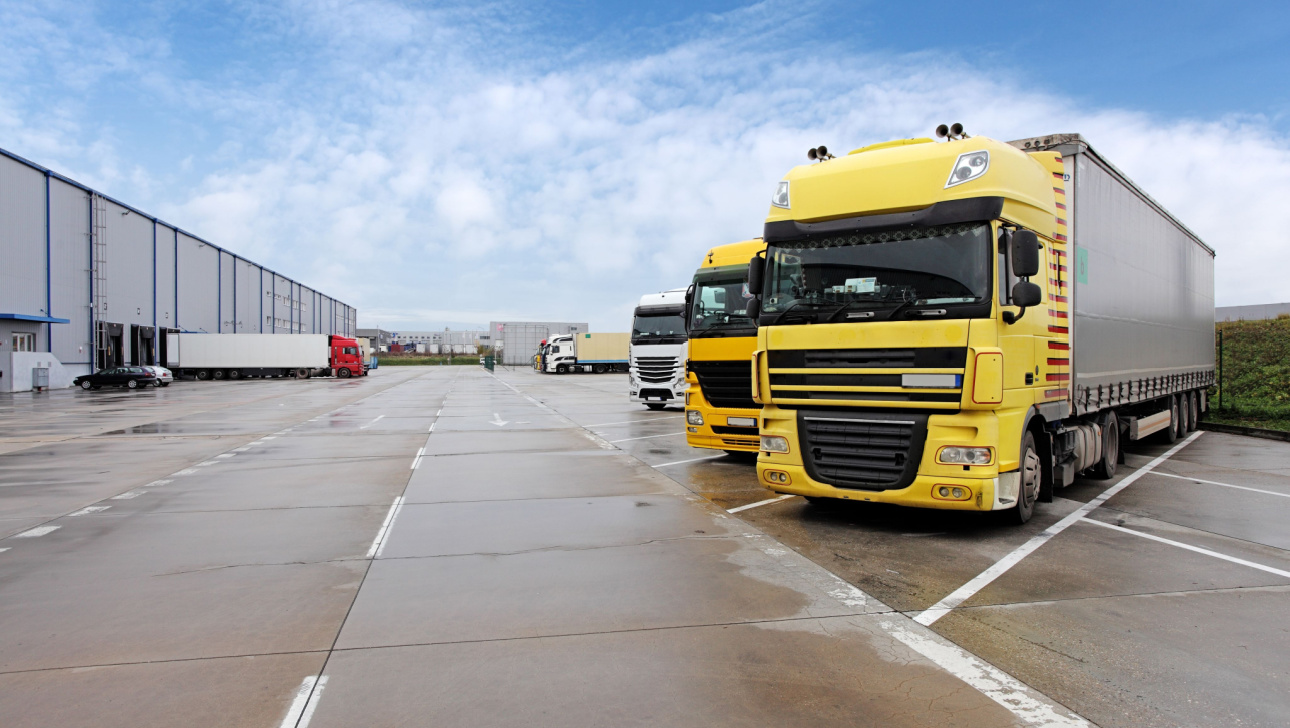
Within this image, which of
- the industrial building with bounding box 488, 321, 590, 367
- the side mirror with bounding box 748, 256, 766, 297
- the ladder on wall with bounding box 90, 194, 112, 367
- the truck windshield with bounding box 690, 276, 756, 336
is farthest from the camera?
the industrial building with bounding box 488, 321, 590, 367

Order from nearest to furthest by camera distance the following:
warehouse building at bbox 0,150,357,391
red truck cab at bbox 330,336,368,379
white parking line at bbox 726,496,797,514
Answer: white parking line at bbox 726,496,797,514
warehouse building at bbox 0,150,357,391
red truck cab at bbox 330,336,368,379

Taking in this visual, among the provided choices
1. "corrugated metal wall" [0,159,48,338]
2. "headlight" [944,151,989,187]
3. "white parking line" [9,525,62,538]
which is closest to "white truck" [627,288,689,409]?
"headlight" [944,151,989,187]

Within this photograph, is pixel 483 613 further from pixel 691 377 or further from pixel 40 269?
pixel 40 269

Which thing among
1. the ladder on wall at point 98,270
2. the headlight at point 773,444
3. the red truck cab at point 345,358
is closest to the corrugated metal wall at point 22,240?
the ladder on wall at point 98,270

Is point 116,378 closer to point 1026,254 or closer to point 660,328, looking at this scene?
point 660,328

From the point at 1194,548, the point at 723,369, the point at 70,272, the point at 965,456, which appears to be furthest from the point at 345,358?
the point at 1194,548

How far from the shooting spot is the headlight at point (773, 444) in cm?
727

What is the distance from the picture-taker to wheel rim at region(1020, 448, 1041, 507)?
7.17 m

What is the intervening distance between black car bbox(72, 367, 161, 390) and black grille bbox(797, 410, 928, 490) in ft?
150

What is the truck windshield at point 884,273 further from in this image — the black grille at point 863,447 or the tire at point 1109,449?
the tire at point 1109,449

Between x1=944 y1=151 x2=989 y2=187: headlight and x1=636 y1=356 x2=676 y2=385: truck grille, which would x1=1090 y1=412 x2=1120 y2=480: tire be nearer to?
x1=944 y1=151 x2=989 y2=187: headlight

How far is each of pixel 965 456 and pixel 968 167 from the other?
2.47 metres

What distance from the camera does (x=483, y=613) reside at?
4.83m

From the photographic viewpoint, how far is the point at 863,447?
6816 millimetres
